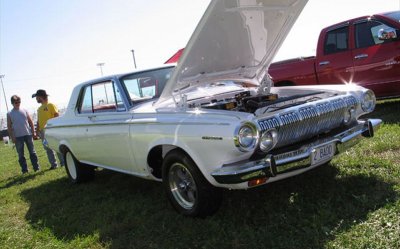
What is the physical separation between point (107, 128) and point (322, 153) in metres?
2.58

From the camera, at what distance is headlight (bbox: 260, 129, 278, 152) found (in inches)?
139

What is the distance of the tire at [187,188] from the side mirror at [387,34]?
4813mm

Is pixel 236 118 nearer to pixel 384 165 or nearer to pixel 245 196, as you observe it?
pixel 245 196

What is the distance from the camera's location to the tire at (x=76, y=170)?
20.9 feet

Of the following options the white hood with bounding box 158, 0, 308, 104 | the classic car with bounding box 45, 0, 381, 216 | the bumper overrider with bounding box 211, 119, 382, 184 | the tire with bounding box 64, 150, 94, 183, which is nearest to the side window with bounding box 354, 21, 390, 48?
the classic car with bounding box 45, 0, 381, 216

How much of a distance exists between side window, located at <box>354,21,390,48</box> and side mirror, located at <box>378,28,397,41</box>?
1.26ft

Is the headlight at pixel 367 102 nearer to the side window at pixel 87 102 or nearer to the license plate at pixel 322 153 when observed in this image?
the license plate at pixel 322 153

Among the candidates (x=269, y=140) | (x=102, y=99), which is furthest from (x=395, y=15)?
(x=102, y=99)

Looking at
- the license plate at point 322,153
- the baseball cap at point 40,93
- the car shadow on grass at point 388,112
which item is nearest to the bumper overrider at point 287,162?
the license plate at point 322,153

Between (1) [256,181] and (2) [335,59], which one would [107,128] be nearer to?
(1) [256,181]

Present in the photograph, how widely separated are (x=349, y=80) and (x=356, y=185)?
4300 millimetres

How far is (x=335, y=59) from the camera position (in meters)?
8.20

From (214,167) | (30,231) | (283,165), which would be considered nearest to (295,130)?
(283,165)

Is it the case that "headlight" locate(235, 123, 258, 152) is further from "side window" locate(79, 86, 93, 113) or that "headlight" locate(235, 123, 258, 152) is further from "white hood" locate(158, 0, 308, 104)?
"side window" locate(79, 86, 93, 113)
